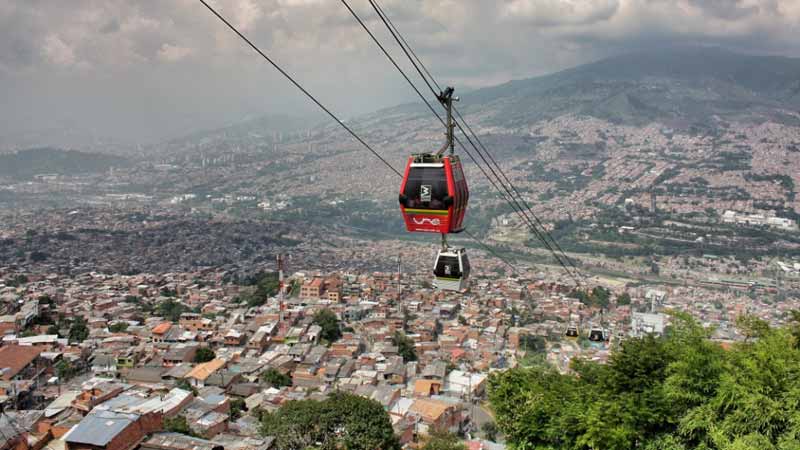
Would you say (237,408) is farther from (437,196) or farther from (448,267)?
(437,196)

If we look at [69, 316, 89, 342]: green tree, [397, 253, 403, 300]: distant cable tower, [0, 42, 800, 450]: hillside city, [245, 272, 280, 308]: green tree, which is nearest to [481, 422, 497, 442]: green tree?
[0, 42, 800, 450]: hillside city

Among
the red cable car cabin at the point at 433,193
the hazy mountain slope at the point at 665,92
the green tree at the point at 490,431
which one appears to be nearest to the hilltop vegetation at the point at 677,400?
the red cable car cabin at the point at 433,193

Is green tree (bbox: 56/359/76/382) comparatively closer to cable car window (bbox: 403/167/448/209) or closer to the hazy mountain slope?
cable car window (bbox: 403/167/448/209)

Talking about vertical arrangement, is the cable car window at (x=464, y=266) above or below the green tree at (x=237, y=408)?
above

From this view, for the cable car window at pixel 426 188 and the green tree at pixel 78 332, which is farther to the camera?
the green tree at pixel 78 332

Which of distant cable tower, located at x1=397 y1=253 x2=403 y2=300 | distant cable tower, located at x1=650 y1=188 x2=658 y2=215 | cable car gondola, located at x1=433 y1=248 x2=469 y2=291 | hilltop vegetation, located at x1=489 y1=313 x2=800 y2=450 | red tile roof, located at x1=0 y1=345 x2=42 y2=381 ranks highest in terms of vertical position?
cable car gondola, located at x1=433 y1=248 x2=469 y2=291

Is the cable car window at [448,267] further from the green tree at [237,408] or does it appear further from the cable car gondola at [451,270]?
the green tree at [237,408]

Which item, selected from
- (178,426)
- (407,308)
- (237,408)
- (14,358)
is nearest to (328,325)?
(407,308)
